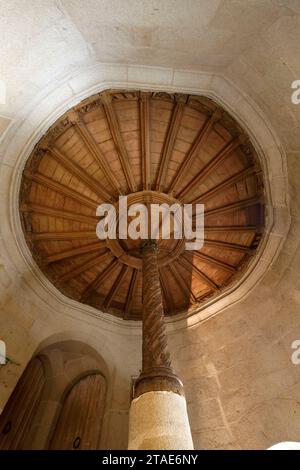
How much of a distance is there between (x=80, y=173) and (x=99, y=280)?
2.32 m

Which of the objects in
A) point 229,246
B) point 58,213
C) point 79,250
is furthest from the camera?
point 79,250

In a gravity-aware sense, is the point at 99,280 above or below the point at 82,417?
above

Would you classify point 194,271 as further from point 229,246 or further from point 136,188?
point 136,188

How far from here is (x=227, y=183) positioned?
17.7 feet

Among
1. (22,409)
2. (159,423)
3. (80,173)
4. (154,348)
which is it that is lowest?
(159,423)

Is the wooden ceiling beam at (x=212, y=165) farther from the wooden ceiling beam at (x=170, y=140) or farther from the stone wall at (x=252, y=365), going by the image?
the stone wall at (x=252, y=365)

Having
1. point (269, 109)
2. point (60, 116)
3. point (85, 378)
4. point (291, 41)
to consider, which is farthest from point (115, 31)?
point (85, 378)

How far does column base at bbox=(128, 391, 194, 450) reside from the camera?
7.28 ft

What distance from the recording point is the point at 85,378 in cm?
596

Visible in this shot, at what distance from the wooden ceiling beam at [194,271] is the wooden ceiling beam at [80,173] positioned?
196 centimetres

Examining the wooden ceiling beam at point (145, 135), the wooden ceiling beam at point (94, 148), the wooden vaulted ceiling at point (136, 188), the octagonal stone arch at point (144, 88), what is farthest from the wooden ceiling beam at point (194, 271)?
the wooden ceiling beam at point (94, 148)

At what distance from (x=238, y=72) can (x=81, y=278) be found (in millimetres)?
4707

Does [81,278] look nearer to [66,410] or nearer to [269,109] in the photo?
[66,410]

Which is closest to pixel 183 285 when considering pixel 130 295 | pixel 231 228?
pixel 130 295
